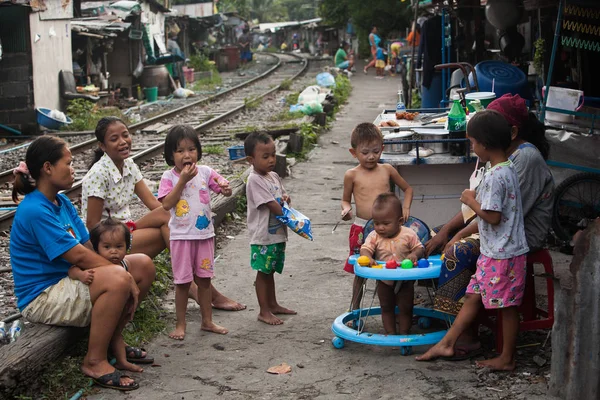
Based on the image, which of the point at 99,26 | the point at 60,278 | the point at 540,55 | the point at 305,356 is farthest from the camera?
the point at 99,26

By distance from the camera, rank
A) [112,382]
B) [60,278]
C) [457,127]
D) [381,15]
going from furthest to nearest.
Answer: [381,15], [457,127], [60,278], [112,382]

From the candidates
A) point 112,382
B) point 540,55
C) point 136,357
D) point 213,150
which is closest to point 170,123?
point 213,150

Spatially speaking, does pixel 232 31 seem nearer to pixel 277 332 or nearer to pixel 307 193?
pixel 307 193

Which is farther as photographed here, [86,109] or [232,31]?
[232,31]

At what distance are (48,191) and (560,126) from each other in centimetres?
467

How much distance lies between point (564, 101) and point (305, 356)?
3757 mm

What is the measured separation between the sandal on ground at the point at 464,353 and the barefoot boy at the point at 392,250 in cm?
36

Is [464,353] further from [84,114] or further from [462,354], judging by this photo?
[84,114]

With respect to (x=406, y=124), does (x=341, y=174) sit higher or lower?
lower

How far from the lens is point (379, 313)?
201 inches

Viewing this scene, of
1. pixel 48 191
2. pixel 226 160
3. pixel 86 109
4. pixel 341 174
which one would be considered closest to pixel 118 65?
pixel 86 109

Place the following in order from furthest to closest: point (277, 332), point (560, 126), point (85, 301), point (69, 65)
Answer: point (69, 65), point (560, 126), point (277, 332), point (85, 301)

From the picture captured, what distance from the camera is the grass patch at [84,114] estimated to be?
1753 cm

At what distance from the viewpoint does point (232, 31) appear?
180ft
